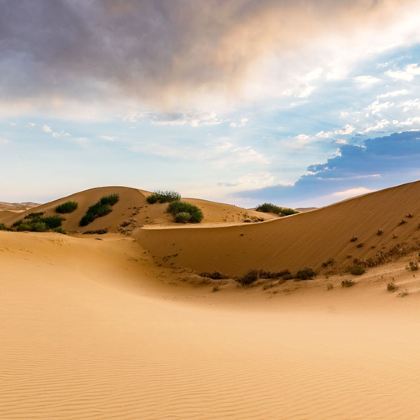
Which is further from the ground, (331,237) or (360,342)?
(331,237)

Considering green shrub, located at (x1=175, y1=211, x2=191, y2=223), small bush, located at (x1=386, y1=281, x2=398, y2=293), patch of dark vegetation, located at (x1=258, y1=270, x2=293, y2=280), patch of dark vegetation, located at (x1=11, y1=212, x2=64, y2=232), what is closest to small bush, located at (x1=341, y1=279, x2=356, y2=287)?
small bush, located at (x1=386, y1=281, x2=398, y2=293)

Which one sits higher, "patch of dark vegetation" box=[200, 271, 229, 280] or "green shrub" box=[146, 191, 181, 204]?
"green shrub" box=[146, 191, 181, 204]

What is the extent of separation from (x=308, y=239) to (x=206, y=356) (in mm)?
13802

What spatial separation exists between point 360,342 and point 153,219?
973 inches

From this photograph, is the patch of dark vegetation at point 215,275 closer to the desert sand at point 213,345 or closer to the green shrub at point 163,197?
the desert sand at point 213,345

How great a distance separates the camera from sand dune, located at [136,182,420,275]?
16.0 m

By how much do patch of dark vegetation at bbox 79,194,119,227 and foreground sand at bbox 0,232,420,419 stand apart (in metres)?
22.2

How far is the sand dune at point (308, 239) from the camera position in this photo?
16016mm

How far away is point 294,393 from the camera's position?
426 cm

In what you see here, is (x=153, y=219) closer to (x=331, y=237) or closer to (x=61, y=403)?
(x=331, y=237)

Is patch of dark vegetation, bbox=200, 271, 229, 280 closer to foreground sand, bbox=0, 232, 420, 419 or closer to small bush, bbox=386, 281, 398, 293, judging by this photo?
foreground sand, bbox=0, 232, 420, 419

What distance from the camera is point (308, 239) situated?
18.6 metres

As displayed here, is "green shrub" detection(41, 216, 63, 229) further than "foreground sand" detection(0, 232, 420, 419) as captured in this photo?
Yes

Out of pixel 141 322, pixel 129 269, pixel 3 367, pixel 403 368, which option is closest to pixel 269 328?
pixel 141 322
